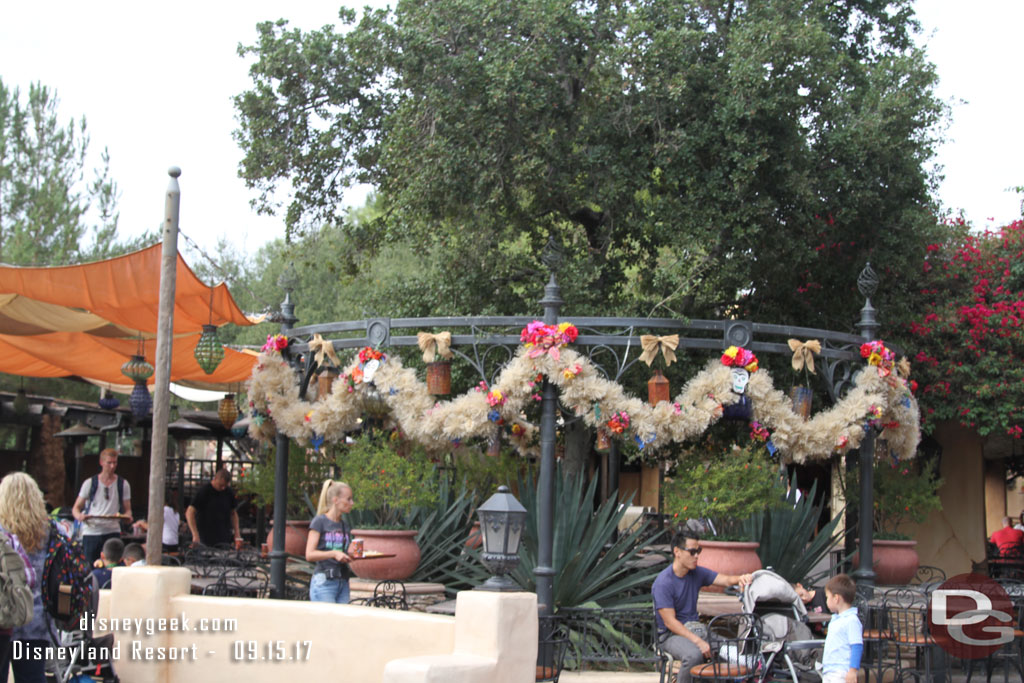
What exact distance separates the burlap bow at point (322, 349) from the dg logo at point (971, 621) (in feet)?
17.0

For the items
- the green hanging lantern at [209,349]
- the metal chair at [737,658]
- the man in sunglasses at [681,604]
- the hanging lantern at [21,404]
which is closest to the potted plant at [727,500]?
the man in sunglasses at [681,604]

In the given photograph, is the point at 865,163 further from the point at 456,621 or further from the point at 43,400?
the point at 43,400

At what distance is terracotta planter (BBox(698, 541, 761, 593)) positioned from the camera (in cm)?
760

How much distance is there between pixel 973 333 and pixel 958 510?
123 inches

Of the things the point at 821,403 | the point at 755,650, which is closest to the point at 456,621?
the point at 755,650

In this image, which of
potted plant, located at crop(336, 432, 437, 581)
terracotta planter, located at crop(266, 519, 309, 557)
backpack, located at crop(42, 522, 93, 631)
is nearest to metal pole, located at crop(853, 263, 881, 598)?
potted plant, located at crop(336, 432, 437, 581)

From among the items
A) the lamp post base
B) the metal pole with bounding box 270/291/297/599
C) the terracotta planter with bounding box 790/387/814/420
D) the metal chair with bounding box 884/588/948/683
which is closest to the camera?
the lamp post base

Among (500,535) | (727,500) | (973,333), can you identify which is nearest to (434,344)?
(727,500)

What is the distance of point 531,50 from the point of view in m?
11.2

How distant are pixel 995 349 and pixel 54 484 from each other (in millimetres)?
14703

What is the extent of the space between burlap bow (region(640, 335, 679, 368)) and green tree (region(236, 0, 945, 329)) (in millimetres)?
3550

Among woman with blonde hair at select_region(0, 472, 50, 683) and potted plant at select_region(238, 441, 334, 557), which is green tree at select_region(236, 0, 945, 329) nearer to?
potted plant at select_region(238, 441, 334, 557)

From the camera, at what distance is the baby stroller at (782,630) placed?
20.0 ft

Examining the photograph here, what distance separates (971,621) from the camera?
7992 mm
